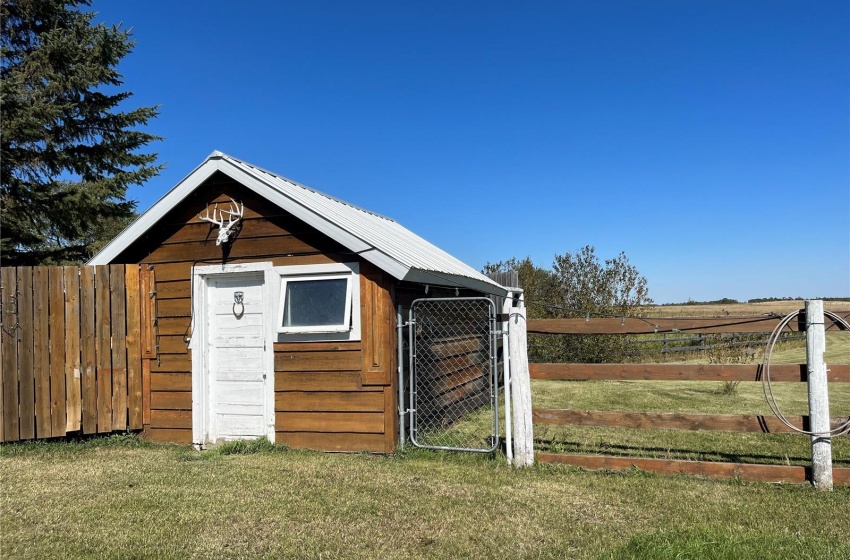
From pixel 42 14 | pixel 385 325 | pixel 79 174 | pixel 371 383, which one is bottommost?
pixel 371 383

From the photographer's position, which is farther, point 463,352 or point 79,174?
point 79,174

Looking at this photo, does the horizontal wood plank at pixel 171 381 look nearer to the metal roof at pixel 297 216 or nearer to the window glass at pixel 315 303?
the window glass at pixel 315 303

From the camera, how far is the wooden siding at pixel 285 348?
6633 millimetres

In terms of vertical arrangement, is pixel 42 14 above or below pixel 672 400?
above

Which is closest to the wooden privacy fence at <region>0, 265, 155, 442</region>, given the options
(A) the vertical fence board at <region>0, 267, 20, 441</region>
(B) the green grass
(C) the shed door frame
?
(A) the vertical fence board at <region>0, 267, 20, 441</region>

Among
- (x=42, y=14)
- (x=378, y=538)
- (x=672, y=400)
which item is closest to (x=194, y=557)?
(x=378, y=538)

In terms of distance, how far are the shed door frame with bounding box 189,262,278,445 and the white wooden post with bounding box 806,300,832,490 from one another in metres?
5.72

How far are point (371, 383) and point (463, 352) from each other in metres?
3.58

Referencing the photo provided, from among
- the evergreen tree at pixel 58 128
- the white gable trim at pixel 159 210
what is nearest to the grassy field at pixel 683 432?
the white gable trim at pixel 159 210

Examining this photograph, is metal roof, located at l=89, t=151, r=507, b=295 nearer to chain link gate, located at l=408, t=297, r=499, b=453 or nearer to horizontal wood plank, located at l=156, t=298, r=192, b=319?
chain link gate, located at l=408, t=297, r=499, b=453

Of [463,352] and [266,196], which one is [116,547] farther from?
[463,352]

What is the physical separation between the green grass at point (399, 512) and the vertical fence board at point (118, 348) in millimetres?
1171

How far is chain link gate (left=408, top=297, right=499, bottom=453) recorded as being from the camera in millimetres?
6785

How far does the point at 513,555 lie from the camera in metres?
3.75
